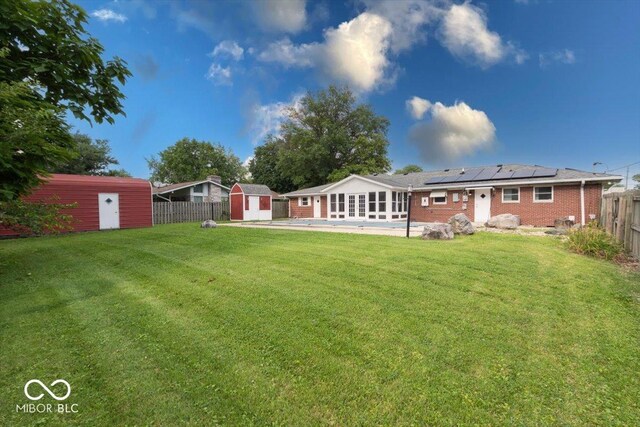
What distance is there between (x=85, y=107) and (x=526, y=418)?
26.4 ft

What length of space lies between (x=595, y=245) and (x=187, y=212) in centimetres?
2385

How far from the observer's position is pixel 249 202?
83.8ft

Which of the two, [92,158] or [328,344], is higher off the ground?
[92,158]

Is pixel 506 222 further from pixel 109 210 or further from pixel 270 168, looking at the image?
pixel 270 168

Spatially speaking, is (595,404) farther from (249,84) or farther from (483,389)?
(249,84)

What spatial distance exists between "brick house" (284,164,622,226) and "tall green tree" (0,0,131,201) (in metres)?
14.7

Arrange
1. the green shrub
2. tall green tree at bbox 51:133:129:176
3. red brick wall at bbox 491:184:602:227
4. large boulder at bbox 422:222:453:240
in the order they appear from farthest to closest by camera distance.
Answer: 1. tall green tree at bbox 51:133:129:176
2. red brick wall at bbox 491:184:602:227
3. large boulder at bbox 422:222:453:240
4. the green shrub

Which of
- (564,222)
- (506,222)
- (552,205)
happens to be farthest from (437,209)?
(564,222)

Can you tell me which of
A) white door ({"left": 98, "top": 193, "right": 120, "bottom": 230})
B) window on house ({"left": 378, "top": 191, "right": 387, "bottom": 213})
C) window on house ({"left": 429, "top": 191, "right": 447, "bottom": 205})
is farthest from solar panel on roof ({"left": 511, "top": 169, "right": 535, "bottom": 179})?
white door ({"left": 98, "top": 193, "right": 120, "bottom": 230})

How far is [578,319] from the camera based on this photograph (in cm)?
368

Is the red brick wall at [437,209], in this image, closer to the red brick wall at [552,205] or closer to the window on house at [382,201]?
the red brick wall at [552,205]


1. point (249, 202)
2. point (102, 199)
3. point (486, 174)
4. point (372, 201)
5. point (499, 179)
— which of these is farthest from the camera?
point (249, 202)

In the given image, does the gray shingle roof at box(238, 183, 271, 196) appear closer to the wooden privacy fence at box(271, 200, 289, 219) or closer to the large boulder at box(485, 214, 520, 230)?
the wooden privacy fence at box(271, 200, 289, 219)

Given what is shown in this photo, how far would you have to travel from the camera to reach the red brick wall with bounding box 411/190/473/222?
18266 millimetres
